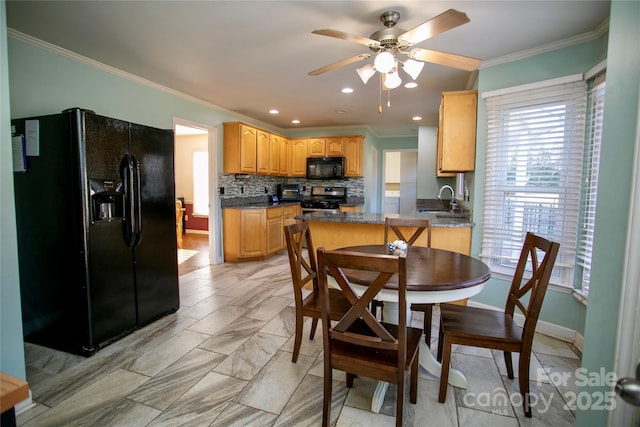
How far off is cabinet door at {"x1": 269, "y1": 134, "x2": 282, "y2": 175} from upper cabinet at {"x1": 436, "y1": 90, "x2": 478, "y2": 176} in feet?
11.2

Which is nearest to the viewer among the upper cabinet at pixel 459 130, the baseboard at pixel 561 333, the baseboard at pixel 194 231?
the baseboard at pixel 561 333

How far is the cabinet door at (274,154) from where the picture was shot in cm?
577

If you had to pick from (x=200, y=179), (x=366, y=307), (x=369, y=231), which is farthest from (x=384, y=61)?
(x=200, y=179)

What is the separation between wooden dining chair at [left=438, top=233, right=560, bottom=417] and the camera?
162 cm

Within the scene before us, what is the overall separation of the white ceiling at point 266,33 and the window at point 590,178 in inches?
19.8

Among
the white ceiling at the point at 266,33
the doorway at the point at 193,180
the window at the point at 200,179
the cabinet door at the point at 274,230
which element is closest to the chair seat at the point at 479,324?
the white ceiling at the point at 266,33

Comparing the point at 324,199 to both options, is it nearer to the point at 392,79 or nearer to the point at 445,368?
the point at 392,79

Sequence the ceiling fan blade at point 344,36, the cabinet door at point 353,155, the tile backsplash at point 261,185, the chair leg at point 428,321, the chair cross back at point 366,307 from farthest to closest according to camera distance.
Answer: the cabinet door at point 353,155 < the tile backsplash at point 261,185 < the chair leg at point 428,321 < the ceiling fan blade at point 344,36 < the chair cross back at point 366,307

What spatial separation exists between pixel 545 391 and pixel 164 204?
3.20m

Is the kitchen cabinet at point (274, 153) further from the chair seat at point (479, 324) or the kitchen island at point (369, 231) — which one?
the chair seat at point (479, 324)

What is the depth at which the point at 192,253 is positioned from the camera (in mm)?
5754

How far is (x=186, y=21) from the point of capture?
226cm

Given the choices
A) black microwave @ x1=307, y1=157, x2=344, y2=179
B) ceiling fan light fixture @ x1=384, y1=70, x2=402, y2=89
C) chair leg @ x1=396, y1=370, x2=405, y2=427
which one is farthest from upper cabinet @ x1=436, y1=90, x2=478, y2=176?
black microwave @ x1=307, y1=157, x2=344, y2=179

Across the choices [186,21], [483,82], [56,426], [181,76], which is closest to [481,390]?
[56,426]
